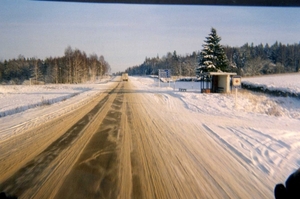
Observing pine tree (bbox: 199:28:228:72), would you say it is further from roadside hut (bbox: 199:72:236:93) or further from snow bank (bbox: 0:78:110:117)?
snow bank (bbox: 0:78:110:117)

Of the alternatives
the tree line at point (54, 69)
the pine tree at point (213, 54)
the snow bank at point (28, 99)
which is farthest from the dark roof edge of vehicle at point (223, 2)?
the tree line at point (54, 69)

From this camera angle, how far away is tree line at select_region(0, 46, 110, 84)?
7669 cm

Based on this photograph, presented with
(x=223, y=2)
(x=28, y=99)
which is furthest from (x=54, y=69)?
(x=223, y=2)

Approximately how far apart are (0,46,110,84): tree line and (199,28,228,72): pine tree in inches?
1815

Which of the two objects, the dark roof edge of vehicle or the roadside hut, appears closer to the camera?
the dark roof edge of vehicle

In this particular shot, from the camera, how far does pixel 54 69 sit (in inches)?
3248

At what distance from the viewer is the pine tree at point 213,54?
140 ft

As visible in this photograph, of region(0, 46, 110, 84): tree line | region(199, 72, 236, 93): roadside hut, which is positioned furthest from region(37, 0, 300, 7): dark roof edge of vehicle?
region(0, 46, 110, 84): tree line

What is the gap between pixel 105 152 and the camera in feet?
20.7

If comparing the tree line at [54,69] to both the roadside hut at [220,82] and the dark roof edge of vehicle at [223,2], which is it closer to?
the roadside hut at [220,82]

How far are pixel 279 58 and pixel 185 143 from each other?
93732 millimetres

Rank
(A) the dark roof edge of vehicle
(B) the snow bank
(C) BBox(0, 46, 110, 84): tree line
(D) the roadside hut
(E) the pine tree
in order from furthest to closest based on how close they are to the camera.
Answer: (C) BBox(0, 46, 110, 84): tree line
(E) the pine tree
(D) the roadside hut
(B) the snow bank
(A) the dark roof edge of vehicle

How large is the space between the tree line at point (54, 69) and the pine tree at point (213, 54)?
4609 centimetres

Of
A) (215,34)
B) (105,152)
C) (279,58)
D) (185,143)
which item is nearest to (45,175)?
(105,152)
